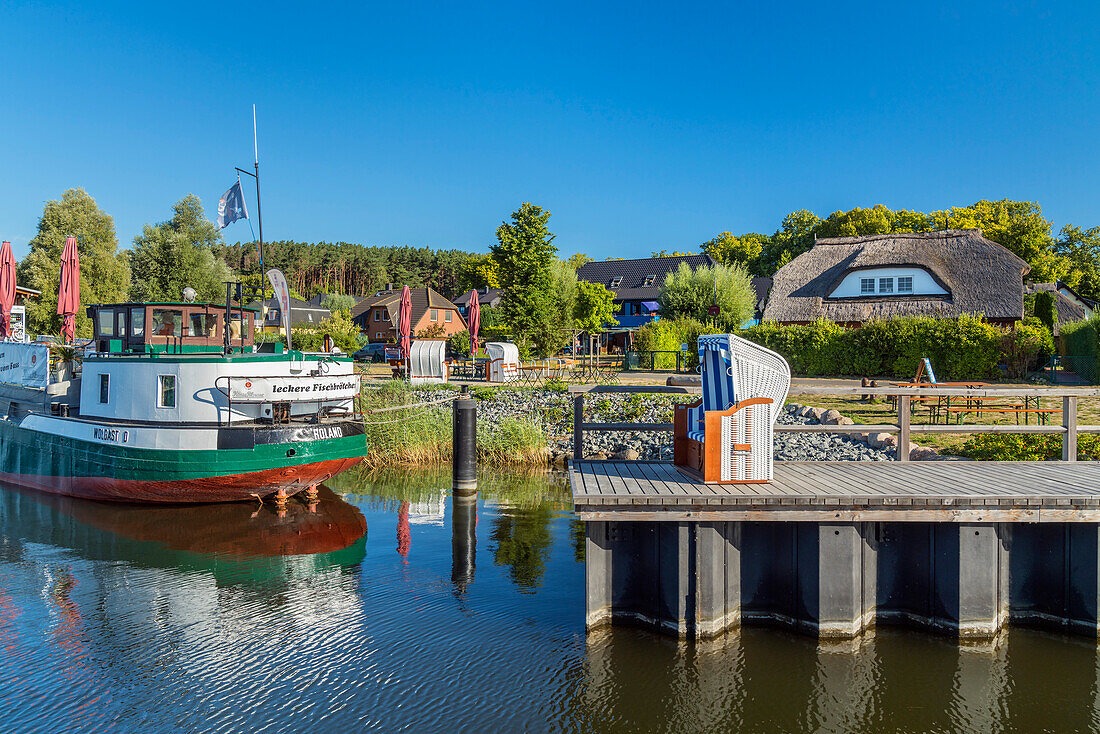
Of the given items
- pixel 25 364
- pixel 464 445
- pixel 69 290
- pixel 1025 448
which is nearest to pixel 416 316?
pixel 69 290

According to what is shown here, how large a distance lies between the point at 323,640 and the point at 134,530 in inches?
238

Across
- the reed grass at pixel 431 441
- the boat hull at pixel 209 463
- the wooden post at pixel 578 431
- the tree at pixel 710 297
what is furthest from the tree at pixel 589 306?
the wooden post at pixel 578 431

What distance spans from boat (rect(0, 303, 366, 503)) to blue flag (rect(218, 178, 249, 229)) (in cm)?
212

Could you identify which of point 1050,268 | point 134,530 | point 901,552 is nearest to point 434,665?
point 901,552

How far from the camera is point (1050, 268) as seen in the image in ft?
162

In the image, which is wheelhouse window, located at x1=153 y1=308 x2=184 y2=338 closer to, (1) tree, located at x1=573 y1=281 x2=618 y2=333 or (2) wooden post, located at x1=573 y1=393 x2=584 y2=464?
(2) wooden post, located at x1=573 y1=393 x2=584 y2=464

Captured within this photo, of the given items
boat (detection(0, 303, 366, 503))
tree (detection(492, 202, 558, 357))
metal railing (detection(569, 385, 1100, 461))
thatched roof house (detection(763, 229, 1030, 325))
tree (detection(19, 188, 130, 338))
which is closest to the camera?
metal railing (detection(569, 385, 1100, 461))

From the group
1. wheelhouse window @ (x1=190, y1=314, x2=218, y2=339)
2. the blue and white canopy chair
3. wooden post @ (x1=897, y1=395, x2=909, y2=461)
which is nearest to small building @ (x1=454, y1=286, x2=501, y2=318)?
wheelhouse window @ (x1=190, y1=314, x2=218, y2=339)

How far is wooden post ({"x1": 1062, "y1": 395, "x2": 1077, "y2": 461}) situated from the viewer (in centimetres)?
748

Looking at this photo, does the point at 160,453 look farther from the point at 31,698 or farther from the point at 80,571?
the point at 31,698

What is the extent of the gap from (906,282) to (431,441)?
25460 millimetres

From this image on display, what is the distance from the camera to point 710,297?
135ft

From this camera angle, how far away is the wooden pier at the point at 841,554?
6.00 m

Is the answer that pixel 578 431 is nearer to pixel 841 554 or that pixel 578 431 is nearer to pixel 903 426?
pixel 841 554
